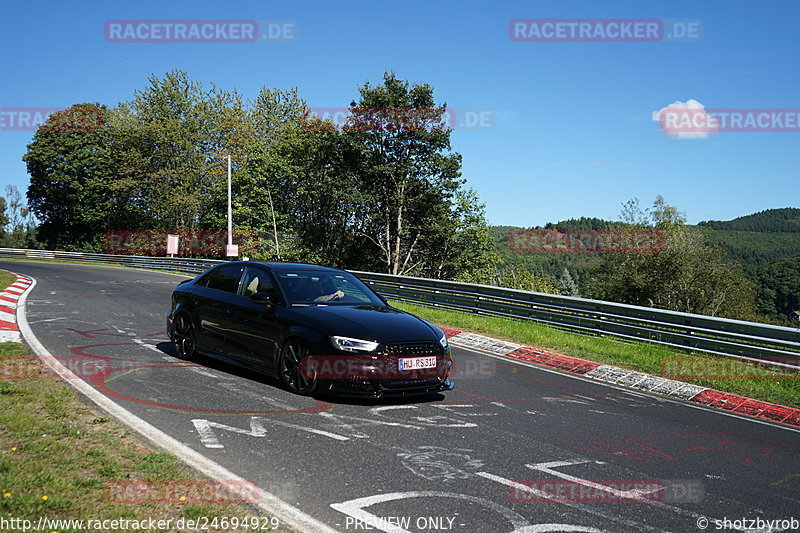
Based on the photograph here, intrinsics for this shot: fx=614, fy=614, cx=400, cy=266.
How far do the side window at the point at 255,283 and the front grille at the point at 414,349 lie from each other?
6.28ft

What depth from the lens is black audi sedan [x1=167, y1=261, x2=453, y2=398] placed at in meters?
6.66

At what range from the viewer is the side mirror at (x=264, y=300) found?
752cm

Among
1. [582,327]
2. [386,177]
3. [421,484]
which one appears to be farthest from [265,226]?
[421,484]

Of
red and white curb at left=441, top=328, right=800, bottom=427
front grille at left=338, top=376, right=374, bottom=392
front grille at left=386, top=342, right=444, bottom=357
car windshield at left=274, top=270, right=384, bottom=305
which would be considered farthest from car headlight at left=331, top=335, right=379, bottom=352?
red and white curb at left=441, top=328, right=800, bottom=427

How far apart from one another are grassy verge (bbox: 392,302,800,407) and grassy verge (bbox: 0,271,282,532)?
8.03 meters

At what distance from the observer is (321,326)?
691cm

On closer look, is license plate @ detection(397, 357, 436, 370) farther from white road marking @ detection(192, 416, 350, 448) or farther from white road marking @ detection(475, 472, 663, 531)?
white road marking @ detection(475, 472, 663, 531)

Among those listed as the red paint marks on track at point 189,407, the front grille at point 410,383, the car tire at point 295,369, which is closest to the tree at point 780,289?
the front grille at point 410,383

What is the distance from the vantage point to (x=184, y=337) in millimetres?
9016

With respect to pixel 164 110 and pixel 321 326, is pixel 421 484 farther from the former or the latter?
pixel 164 110

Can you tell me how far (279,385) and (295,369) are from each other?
1.98ft

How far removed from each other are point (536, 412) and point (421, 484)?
2.96 meters

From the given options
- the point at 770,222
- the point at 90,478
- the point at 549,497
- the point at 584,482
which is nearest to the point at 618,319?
the point at 584,482

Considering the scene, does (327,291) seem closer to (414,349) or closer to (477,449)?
(414,349)
